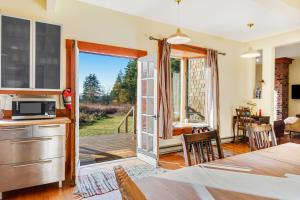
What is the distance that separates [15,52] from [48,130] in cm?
111

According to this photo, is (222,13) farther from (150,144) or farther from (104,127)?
(104,127)

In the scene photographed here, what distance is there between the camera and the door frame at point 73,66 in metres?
2.83

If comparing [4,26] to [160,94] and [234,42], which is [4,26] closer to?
[160,94]

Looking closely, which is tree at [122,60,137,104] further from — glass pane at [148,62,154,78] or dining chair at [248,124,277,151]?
dining chair at [248,124,277,151]

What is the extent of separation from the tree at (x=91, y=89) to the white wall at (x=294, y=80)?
7.54m

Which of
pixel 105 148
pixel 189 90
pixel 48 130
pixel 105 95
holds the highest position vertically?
pixel 189 90

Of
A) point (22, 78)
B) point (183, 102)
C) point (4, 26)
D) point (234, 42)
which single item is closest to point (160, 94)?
point (183, 102)

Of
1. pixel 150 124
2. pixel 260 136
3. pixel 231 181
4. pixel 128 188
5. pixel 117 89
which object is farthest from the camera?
pixel 117 89

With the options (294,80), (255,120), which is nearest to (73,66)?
(255,120)

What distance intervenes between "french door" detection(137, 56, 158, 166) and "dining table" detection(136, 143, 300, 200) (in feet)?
7.06

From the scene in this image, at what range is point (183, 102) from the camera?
17.6 feet

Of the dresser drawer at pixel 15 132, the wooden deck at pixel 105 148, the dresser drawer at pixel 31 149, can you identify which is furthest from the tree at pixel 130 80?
the dresser drawer at pixel 15 132

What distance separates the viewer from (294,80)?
8.33 meters

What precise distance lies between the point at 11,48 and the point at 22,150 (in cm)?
131
